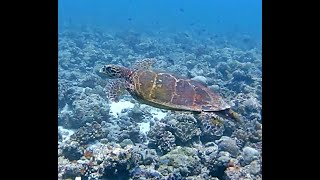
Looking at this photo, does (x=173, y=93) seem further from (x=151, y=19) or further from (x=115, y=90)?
(x=151, y=19)

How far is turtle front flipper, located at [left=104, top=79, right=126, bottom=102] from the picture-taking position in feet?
15.8

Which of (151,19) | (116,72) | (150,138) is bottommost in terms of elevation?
(150,138)

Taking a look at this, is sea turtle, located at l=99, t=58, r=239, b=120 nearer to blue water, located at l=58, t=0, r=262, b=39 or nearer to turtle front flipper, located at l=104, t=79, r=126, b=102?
turtle front flipper, located at l=104, t=79, r=126, b=102

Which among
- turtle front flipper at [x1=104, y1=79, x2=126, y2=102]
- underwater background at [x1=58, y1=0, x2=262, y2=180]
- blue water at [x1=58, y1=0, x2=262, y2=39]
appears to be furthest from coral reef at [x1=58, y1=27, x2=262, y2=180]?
blue water at [x1=58, y1=0, x2=262, y2=39]

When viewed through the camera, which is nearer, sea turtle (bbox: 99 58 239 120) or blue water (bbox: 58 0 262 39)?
sea turtle (bbox: 99 58 239 120)

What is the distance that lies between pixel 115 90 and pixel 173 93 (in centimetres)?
87

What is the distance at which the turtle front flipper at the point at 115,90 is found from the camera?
15.8 feet

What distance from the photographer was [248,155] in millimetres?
5102

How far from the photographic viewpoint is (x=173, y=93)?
4.63 m

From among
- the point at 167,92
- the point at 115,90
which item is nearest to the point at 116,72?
the point at 115,90
